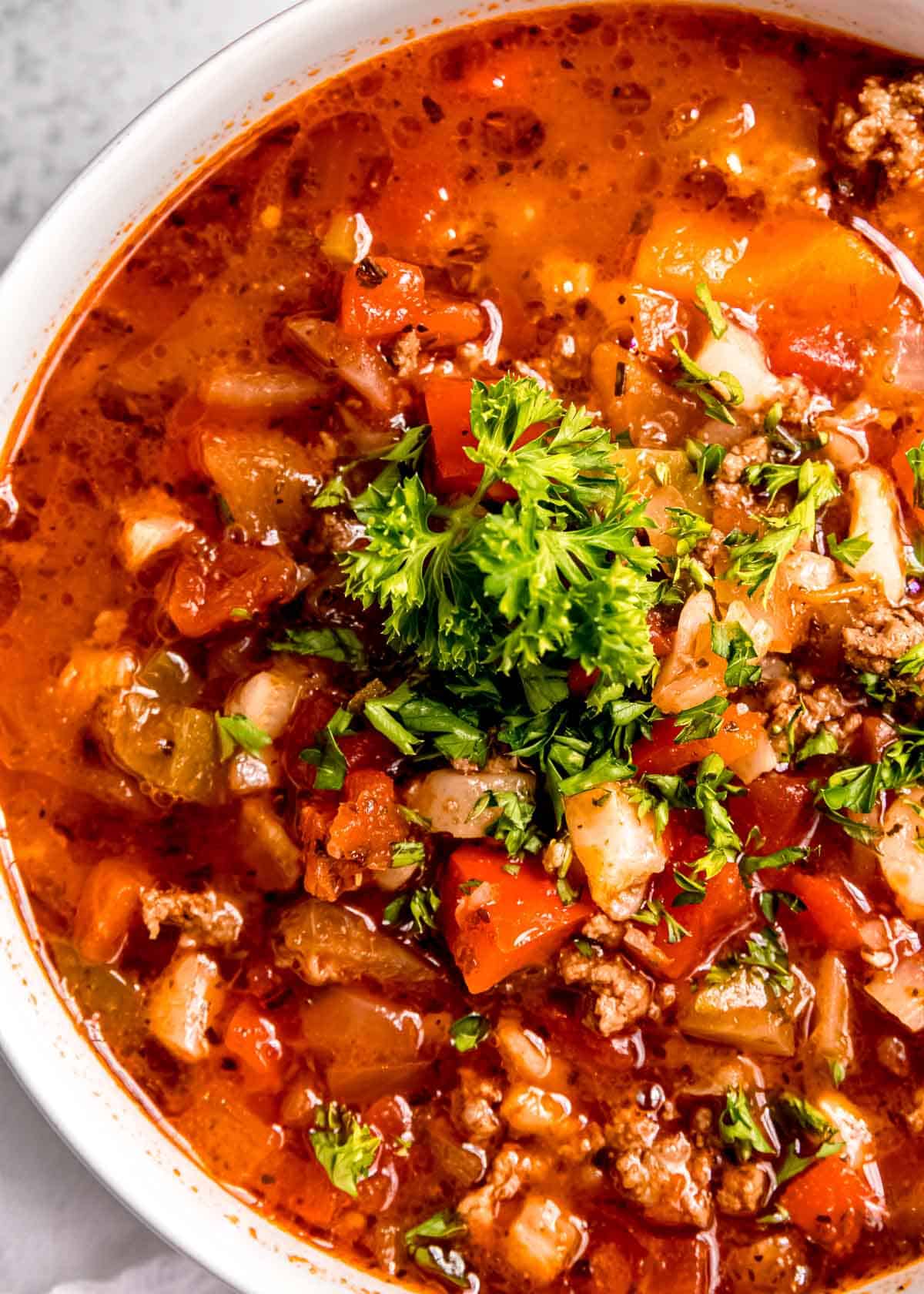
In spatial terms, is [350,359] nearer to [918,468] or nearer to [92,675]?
[92,675]

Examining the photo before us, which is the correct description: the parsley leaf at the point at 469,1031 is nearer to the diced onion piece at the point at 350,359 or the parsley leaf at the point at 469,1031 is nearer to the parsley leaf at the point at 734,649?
the parsley leaf at the point at 734,649

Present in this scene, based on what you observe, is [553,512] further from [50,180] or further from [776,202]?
[50,180]

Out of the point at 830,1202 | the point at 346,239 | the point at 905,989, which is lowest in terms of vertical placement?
the point at 830,1202

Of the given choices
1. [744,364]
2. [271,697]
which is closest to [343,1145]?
[271,697]

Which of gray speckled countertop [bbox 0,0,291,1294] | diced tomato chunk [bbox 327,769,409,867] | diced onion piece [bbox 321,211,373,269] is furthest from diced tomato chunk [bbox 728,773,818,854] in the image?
gray speckled countertop [bbox 0,0,291,1294]

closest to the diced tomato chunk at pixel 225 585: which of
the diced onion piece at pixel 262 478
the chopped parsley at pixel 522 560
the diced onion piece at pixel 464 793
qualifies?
the diced onion piece at pixel 262 478

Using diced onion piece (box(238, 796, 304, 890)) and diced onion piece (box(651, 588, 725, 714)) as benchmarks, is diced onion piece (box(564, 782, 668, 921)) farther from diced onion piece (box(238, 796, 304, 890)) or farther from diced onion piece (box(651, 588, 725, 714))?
diced onion piece (box(238, 796, 304, 890))

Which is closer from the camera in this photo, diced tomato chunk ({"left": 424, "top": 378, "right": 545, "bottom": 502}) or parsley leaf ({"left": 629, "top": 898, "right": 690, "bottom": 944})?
diced tomato chunk ({"left": 424, "top": 378, "right": 545, "bottom": 502})
